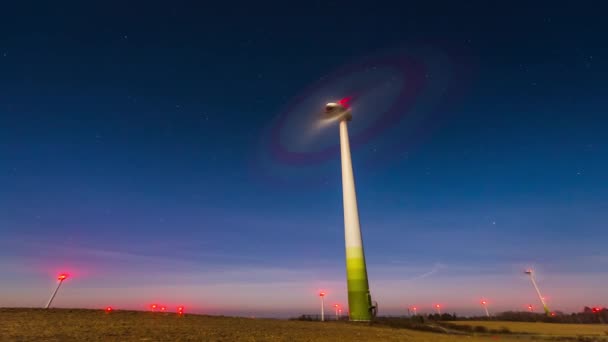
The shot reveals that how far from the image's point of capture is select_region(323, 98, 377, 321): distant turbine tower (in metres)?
36.0

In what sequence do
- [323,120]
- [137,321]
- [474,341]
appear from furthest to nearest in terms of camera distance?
[323,120] → [474,341] → [137,321]

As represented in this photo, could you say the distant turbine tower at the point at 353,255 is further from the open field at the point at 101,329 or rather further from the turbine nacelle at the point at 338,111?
the open field at the point at 101,329

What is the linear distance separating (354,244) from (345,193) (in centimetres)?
714

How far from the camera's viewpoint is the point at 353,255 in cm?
3784

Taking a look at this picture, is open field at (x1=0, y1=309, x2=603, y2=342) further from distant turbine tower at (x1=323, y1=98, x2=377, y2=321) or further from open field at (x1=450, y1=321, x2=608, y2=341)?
open field at (x1=450, y1=321, x2=608, y2=341)

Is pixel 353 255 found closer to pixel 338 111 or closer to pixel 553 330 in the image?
pixel 338 111

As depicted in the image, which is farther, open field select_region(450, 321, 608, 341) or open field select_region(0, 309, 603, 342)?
open field select_region(450, 321, 608, 341)

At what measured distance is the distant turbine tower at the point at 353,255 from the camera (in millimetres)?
36000

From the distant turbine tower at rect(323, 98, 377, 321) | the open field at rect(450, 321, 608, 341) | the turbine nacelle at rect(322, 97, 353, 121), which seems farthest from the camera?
the turbine nacelle at rect(322, 97, 353, 121)

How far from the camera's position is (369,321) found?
114 ft

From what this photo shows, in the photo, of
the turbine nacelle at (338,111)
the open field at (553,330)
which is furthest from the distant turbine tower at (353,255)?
the open field at (553,330)

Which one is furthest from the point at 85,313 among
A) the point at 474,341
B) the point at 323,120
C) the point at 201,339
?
the point at 323,120

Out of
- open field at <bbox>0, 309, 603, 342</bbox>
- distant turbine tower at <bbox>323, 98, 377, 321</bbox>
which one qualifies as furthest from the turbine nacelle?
open field at <bbox>0, 309, 603, 342</bbox>

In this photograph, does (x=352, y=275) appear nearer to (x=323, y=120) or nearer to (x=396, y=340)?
(x=396, y=340)
